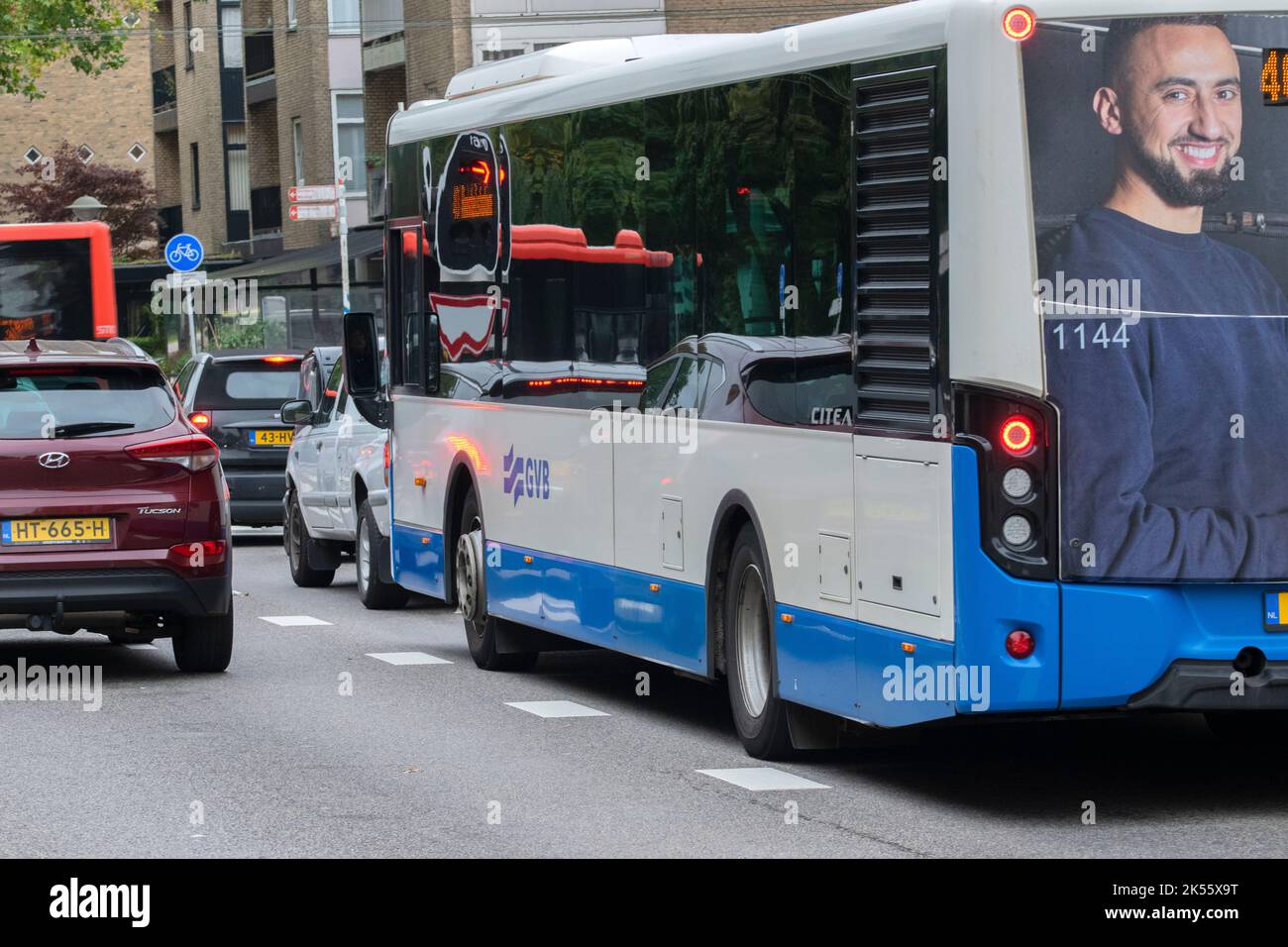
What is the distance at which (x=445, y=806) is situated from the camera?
32.2 feet

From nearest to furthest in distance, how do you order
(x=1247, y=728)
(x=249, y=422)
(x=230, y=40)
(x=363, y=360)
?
1. (x=1247, y=728)
2. (x=363, y=360)
3. (x=249, y=422)
4. (x=230, y=40)

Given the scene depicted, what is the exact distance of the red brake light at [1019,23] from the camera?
8.89 metres

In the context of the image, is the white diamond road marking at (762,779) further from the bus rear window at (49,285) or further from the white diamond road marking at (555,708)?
the bus rear window at (49,285)

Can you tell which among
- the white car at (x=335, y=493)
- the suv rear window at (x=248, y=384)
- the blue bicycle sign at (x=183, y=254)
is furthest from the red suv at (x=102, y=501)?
the blue bicycle sign at (x=183, y=254)

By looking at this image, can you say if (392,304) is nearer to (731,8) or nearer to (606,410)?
(606,410)

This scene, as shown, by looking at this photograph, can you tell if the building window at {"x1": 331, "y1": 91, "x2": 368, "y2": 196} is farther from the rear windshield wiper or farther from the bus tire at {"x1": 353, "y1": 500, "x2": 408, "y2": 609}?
the rear windshield wiper

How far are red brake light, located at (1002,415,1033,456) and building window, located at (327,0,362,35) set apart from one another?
46.3 meters

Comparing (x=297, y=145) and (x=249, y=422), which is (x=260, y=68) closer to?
(x=297, y=145)

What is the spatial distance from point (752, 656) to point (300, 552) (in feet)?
36.4

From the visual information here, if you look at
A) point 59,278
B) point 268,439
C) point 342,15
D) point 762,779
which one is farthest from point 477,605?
point 342,15

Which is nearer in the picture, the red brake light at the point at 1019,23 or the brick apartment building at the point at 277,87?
the red brake light at the point at 1019,23

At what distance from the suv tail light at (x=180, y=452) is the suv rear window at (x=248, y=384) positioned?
1179 centimetres

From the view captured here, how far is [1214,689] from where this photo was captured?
905 cm

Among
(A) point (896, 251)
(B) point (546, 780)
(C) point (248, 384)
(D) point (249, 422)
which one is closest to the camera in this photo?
(A) point (896, 251)
